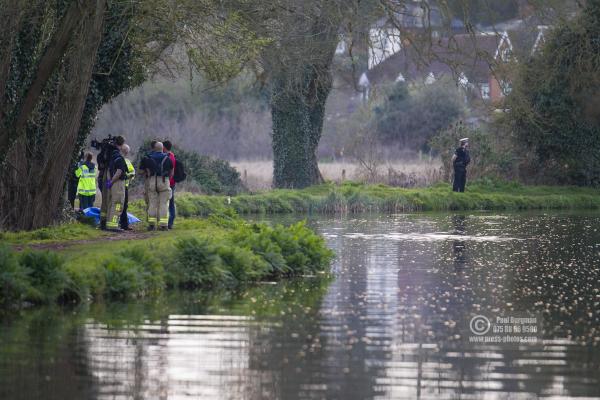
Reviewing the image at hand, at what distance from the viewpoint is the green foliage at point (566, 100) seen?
4788 cm

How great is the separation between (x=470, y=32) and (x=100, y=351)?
685 inches

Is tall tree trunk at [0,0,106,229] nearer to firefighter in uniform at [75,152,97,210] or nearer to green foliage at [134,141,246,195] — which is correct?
firefighter in uniform at [75,152,97,210]

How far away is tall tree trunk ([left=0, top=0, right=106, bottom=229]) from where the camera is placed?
2445cm

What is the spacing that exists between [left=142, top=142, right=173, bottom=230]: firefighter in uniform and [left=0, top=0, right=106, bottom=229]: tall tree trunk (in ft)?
5.55

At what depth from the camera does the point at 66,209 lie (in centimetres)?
2661

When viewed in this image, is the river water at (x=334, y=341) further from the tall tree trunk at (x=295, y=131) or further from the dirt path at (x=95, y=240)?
the tall tree trunk at (x=295, y=131)

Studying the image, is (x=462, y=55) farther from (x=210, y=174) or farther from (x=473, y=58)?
(x=210, y=174)

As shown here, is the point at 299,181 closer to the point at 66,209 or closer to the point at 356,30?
the point at 356,30

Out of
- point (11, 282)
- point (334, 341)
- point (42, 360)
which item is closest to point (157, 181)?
point (11, 282)

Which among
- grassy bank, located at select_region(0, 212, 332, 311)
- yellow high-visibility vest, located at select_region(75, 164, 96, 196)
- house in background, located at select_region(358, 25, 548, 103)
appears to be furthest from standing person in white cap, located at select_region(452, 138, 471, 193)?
grassy bank, located at select_region(0, 212, 332, 311)

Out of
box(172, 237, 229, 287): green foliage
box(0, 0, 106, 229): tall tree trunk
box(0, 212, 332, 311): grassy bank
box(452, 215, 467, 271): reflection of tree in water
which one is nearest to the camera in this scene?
box(0, 212, 332, 311): grassy bank

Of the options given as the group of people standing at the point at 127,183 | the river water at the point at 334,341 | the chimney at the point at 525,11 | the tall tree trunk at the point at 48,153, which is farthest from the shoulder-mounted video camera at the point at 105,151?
the chimney at the point at 525,11

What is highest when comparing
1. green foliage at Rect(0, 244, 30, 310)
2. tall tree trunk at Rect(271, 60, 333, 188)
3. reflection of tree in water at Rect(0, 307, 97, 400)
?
tall tree trunk at Rect(271, 60, 333, 188)

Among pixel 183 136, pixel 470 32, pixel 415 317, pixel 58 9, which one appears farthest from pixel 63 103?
pixel 183 136
